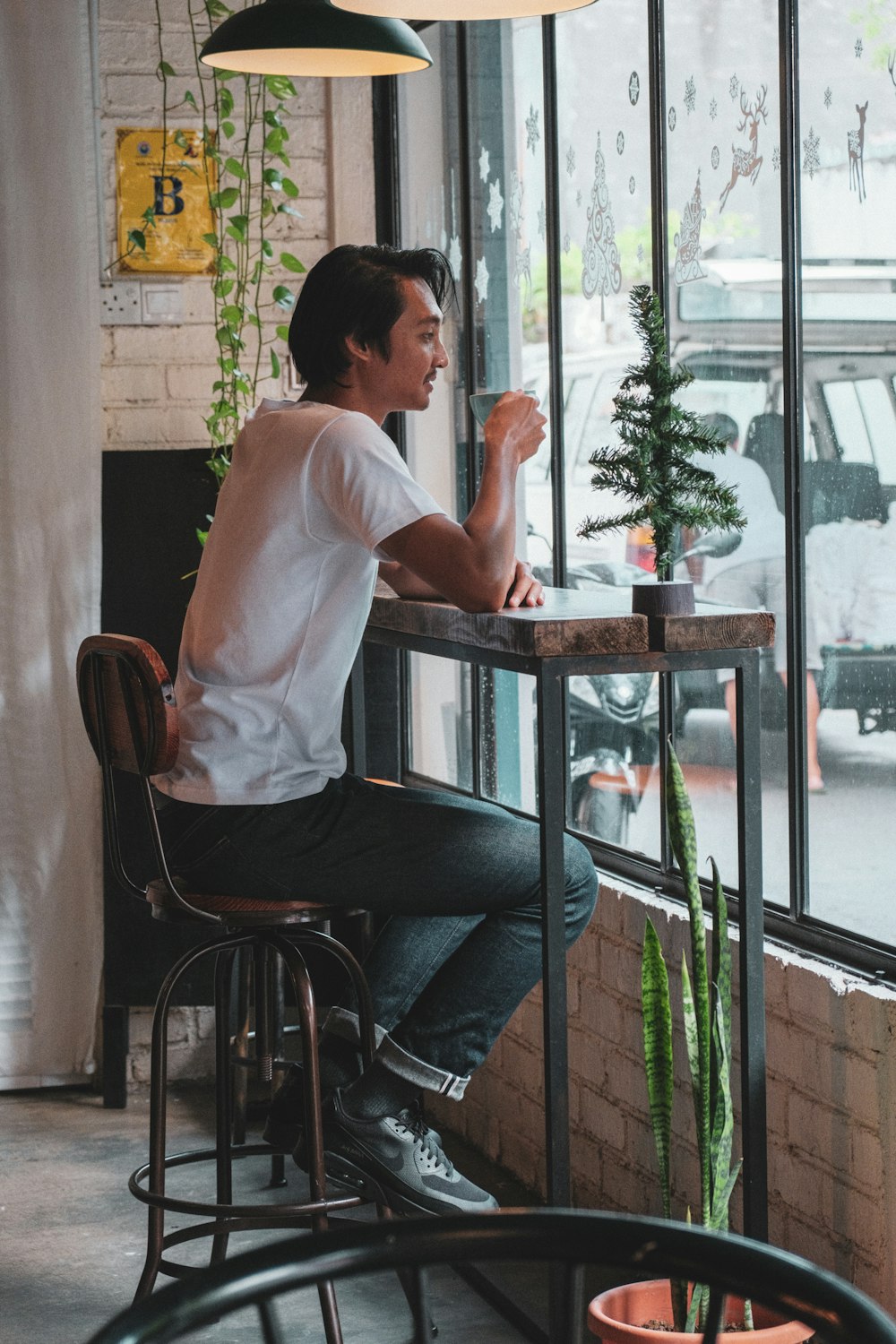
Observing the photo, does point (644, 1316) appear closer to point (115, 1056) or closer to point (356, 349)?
point (356, 349)

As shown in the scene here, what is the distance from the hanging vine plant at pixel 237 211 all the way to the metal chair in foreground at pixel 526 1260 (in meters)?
2.94

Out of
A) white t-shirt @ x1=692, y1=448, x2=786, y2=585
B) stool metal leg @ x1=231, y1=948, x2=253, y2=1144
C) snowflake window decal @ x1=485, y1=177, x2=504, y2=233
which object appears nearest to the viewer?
white t-shirt @ x1=692, y1=448, x2=786, y2=585

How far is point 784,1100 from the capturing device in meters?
2.44

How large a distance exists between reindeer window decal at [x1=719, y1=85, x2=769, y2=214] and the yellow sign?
65.4 inches

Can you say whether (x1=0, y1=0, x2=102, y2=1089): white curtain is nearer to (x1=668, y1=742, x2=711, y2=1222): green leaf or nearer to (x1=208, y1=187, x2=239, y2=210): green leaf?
(x1=208, y1=187, x2=239, y2=210): green leaf

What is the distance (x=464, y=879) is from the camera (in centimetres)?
229

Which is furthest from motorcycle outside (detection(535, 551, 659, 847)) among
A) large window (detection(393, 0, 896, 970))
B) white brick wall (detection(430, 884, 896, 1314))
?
white brick wall (detection(430, 884, 896, 1314))

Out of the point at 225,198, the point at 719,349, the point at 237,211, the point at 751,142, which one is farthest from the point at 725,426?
the point at 237,211

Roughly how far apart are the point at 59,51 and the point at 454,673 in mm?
1693

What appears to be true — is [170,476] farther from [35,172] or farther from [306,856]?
[306,856]

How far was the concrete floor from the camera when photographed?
265 cm

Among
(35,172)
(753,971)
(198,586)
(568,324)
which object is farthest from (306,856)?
(35,172)

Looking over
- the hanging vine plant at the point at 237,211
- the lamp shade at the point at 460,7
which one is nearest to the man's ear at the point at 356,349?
the lamp shade at the point at 460,7

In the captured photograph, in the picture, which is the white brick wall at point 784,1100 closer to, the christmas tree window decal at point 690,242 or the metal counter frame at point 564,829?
the metal counter frame at point 564,829
